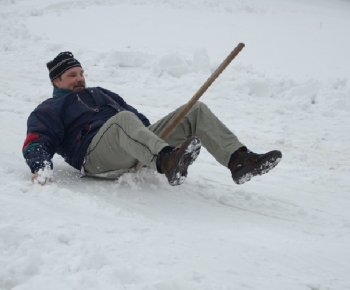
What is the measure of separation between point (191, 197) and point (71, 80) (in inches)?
50.7

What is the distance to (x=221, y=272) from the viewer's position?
1925mm

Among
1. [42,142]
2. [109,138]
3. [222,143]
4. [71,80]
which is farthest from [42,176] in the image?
[222,143]

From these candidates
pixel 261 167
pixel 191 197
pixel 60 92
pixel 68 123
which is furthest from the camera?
pixel 60 92

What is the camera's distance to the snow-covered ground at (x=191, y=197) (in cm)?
186

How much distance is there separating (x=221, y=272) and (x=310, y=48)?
36.0 ft

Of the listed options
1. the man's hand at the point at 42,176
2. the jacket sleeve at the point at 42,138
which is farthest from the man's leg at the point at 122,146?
the man's hand at the point at 42,176

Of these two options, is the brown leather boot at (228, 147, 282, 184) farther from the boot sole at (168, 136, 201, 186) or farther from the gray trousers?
the boot sole at (168, 136, 201, 186)

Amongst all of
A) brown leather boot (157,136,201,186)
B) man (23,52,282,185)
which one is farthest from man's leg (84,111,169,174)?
brown leather boot (157,136,201,186)

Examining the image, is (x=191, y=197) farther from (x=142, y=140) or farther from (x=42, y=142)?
(x=42, y=142)

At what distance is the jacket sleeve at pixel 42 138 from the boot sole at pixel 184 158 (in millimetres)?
873

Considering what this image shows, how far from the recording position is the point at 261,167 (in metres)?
2.77

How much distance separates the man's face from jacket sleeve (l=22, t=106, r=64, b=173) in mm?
392

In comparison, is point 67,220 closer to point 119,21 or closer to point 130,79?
point 130,79

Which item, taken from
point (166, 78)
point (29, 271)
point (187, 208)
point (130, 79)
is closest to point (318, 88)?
point (166, 78)
